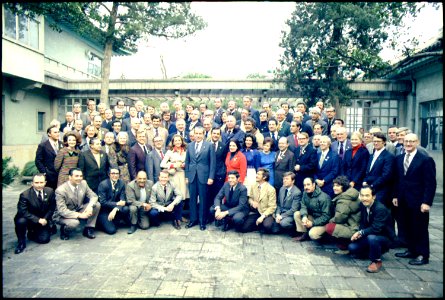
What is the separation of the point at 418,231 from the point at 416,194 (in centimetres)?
52

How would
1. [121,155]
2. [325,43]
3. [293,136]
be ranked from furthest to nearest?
[325,43], [293,136], [121,155]

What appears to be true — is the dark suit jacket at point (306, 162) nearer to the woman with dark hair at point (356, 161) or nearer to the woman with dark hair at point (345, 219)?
the woman with dark hair at point (356, 161)

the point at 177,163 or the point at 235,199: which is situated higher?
the point at 177,163

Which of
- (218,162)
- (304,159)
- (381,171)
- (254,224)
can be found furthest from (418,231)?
(218,162)

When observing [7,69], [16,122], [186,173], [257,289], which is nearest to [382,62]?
[186,173]

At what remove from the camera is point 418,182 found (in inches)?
183

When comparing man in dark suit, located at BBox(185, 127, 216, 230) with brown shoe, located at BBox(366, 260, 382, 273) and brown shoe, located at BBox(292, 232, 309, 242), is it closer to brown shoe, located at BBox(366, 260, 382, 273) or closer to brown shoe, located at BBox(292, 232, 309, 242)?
brown shoe, located at BBox(292, 232, 309, 242)

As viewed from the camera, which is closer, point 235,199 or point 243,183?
point 235,199

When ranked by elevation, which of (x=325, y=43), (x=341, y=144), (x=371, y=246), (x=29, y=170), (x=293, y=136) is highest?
(x=325, y=43)

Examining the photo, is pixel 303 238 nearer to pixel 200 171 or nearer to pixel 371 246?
pixel 371 246

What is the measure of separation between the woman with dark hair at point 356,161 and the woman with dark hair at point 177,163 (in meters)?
3.11

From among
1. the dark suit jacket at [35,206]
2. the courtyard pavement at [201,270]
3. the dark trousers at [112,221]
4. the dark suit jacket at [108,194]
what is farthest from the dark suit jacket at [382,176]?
the dark suit jacket at [35,206]

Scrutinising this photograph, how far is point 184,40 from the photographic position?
1191 centimetres

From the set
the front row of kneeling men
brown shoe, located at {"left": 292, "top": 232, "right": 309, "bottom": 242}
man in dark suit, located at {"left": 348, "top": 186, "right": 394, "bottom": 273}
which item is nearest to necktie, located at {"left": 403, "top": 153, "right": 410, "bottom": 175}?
the front row of kneeling men
